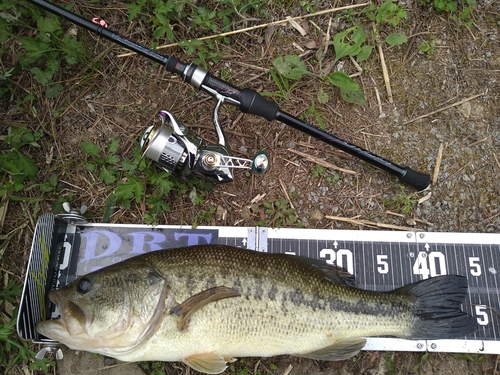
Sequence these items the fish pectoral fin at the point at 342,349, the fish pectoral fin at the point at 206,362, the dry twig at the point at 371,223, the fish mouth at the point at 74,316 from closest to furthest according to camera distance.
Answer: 1. the fish mouth at the point at 74,316
2. the fish pectoral fin at the point at 206,362
3. the fish pectoral fin at the point at 342,349
4. the dry twig at the point at 371,223

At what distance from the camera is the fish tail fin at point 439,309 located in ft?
9.37

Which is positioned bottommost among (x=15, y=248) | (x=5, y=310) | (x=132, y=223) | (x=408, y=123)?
(x=5, y=310)

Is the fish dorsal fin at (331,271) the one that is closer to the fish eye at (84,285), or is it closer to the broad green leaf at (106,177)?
the fish eye at (84,285)

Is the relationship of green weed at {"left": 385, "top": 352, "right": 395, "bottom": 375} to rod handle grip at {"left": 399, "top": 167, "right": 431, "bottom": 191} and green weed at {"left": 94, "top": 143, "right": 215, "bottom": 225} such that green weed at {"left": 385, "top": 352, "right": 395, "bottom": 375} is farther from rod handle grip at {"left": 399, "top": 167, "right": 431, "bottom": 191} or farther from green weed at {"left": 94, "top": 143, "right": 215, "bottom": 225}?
green weed at {"left": 94, "top": 143, "right": 215, "bottom": 225}

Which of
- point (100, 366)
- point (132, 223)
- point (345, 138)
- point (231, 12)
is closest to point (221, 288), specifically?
point (132, 223)

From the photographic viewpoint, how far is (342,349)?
2.82m

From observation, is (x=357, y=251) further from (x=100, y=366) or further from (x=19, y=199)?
(x=19, y=199)

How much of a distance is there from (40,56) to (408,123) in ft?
11.5

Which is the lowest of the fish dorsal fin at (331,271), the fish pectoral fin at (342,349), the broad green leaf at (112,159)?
the fish pectoral fin at (342,349)

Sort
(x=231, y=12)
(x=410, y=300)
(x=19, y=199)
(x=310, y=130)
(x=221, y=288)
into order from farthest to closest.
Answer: (x=231, y=12) → (x=19, y=199) → (x=310, y=130) → (x=410, y=300) → (x=221, y=288)

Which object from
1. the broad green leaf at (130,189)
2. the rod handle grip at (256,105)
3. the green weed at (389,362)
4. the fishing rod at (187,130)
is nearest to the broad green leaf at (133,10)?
the fishing rod at (187,130)

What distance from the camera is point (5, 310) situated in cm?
347

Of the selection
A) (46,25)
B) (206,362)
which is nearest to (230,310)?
(206,362)

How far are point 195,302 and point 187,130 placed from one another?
1330 millimetres
